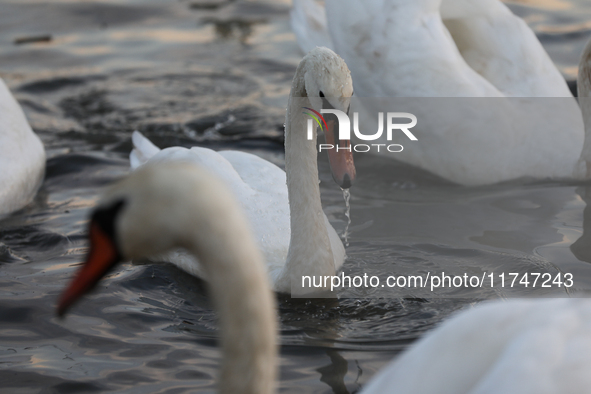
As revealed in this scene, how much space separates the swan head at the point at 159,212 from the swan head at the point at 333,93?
1868mm

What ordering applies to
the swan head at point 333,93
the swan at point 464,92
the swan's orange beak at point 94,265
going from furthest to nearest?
the swan at point 464,92, the swan head at point 333,93, the swan's orange beak at point 94,265

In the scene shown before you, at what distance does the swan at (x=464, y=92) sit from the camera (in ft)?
19.2

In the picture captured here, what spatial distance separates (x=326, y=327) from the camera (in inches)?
159

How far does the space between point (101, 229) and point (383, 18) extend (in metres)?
4.44

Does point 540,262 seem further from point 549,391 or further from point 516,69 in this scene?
point 549,391

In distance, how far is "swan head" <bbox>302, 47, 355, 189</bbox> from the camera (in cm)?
380

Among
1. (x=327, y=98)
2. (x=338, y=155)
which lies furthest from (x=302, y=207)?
(x=327, y=98)

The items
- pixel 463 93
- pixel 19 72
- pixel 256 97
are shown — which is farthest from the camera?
pixel 19 72

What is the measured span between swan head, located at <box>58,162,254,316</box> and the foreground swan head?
6.14 ft

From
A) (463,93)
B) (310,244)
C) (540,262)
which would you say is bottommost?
(540,262)

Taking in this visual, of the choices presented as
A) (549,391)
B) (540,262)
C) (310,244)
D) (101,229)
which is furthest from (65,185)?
(549,391)

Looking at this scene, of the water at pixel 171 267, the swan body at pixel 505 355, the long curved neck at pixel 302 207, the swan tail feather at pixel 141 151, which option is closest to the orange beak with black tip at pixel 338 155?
the long curved neck at pixel 302 207

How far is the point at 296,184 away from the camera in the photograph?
4.27 metres

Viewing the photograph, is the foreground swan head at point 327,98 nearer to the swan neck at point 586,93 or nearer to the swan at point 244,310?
the swan at point 244,310
